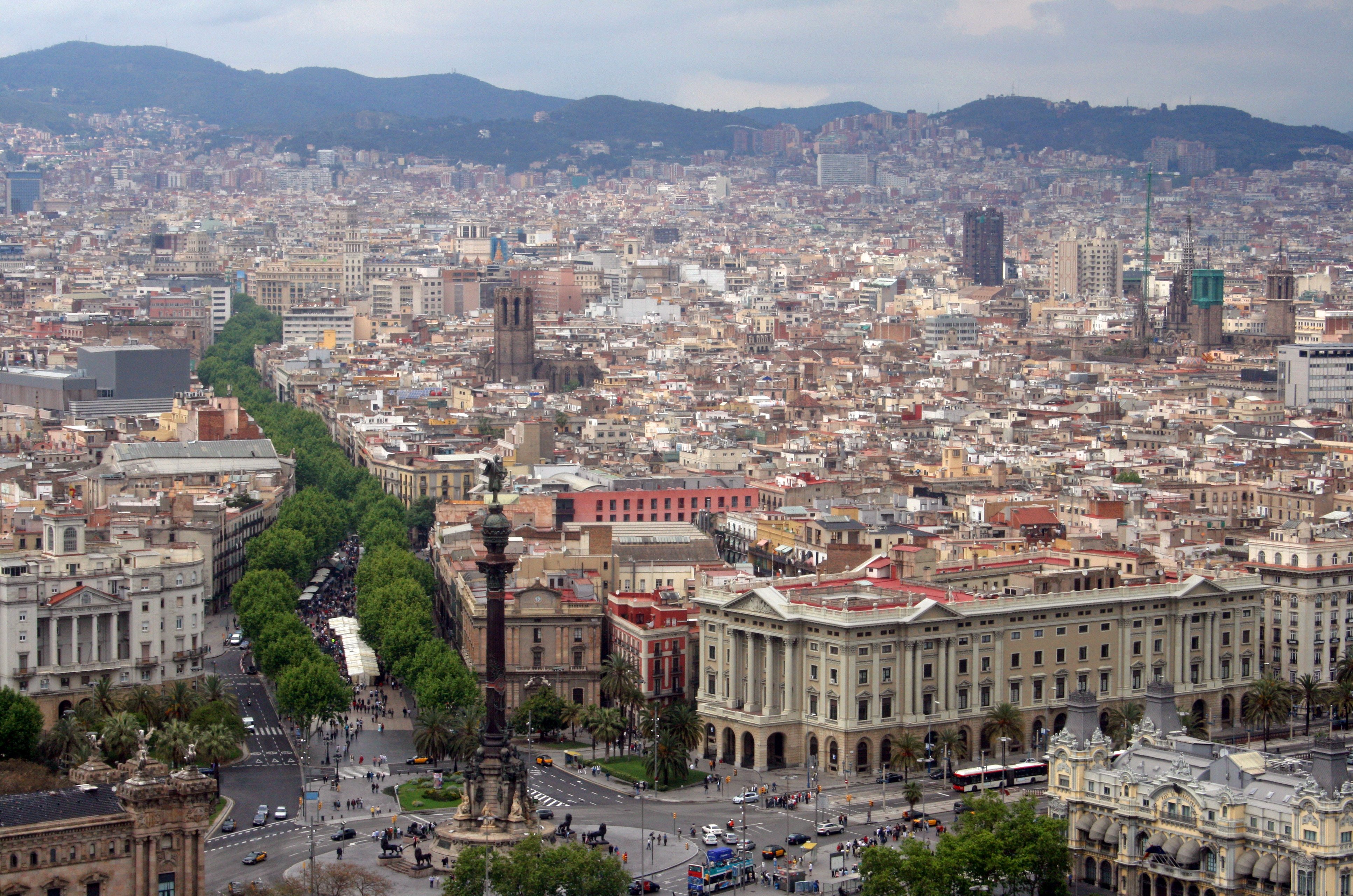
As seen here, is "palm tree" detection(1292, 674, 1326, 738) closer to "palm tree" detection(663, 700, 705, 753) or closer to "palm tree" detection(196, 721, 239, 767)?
"palm tree" detection(663, 700, 705, 753)

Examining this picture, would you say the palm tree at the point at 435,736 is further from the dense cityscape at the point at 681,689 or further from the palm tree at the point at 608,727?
the palm tree at the point at 608,727

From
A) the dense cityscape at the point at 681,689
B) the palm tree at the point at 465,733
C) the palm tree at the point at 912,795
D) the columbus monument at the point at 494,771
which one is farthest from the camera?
the palm tree at the point at 465,733

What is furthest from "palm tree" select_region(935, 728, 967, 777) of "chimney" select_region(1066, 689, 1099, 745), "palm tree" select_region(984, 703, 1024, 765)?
"chimney" select_region(1066, 689, 1099, 745)

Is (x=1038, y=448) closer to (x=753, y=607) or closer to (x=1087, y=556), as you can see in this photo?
(x=1087, y=556)

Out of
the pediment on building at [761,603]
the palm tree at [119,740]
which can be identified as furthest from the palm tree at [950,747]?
the palm tree at [119,740]

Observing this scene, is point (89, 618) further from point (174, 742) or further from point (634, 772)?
point (634, 772)

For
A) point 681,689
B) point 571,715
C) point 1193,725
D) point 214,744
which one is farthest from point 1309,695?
point 214,744
